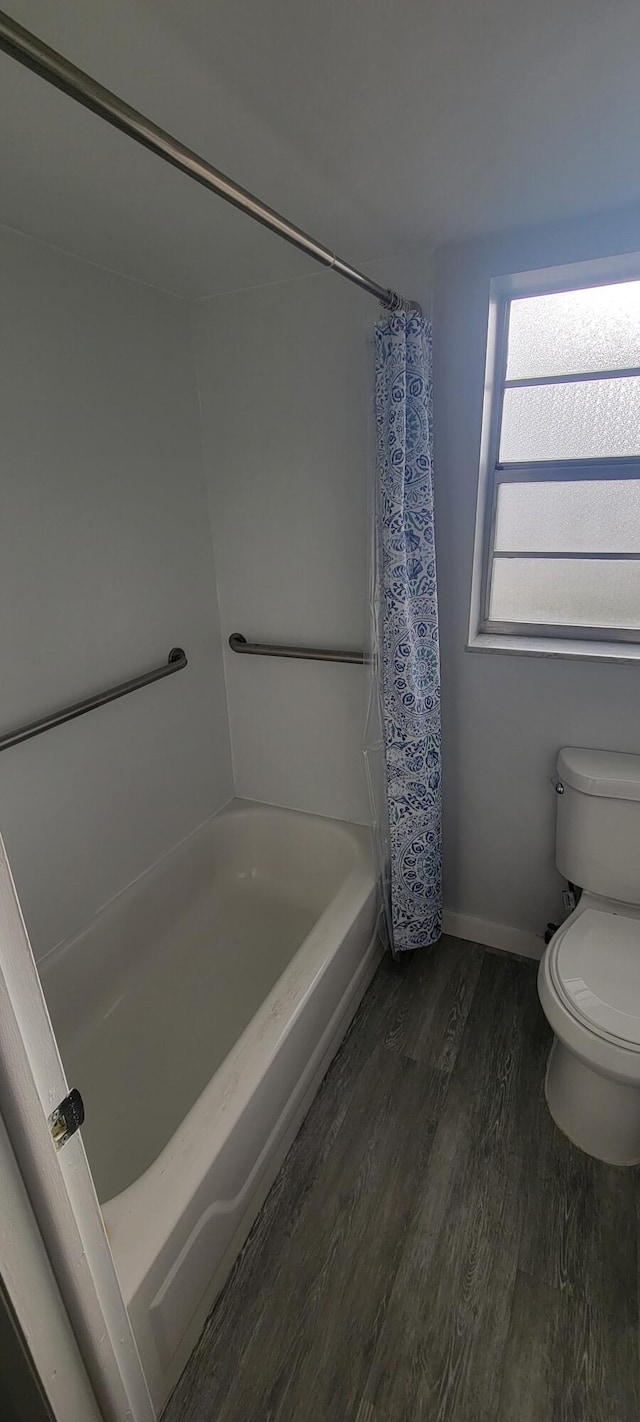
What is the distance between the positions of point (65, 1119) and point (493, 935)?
166 cm

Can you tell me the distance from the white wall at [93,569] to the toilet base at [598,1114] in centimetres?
131

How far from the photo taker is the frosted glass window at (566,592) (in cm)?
167

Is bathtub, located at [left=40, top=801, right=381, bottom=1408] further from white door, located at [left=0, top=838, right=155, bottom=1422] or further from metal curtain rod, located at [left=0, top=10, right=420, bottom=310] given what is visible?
metal curtain rod, located at [left=0, top=10, right=420, bottom=310]

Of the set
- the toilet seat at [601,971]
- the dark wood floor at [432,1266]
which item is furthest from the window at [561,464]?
the dark wood floor at [432,1266]

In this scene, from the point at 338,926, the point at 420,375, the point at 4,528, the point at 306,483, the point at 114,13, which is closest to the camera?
the point at 114,13

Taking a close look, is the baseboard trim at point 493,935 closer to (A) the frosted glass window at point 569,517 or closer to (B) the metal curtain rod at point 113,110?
(A) the frosted glass window at point 569,517

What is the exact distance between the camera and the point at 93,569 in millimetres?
1606

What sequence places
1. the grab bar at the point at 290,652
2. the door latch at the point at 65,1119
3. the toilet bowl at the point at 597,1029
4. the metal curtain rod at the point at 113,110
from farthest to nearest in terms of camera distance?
the grab bar at the point at 290,652 → the toilet bowl at the point at 597,1029 → the door latch at the point at 65,1119 → the metal curtain rod at the point at 113,110

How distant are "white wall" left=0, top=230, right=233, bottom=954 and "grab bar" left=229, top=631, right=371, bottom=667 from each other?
4.3 inches

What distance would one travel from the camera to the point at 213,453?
1.91 metres

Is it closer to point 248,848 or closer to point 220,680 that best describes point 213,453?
point 220,680

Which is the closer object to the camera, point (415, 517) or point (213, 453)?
point (415, 517)

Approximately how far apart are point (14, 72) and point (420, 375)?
0.92 metres

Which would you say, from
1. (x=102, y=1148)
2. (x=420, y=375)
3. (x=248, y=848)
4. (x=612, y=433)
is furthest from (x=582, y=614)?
(x=102, y=1148)
